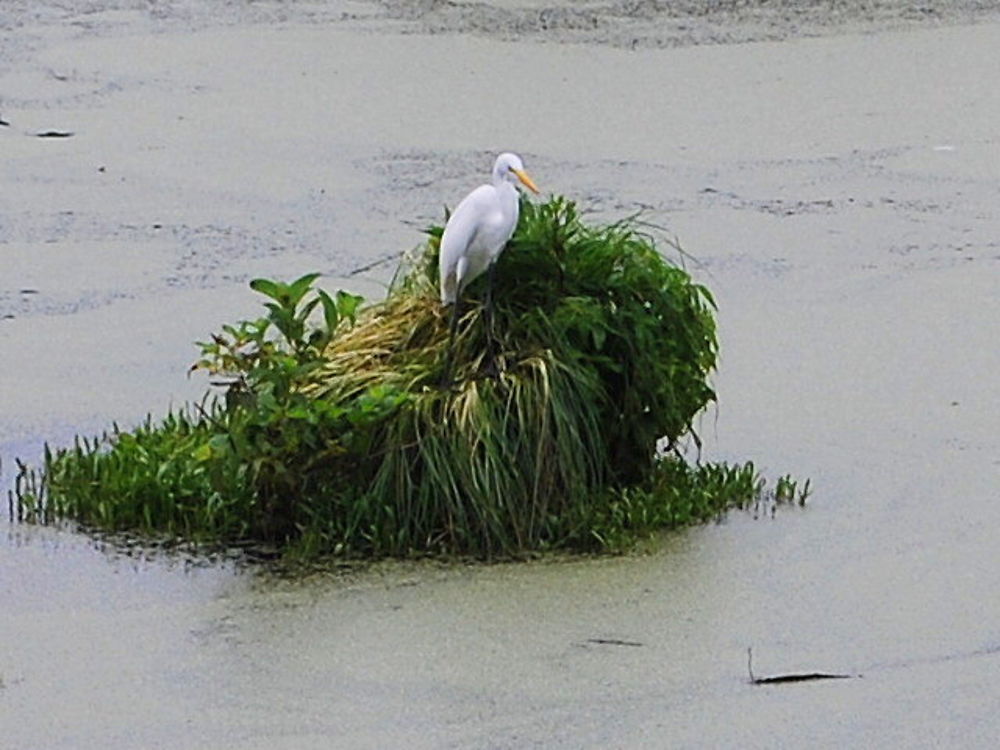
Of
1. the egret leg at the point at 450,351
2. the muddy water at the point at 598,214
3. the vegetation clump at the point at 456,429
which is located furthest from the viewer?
the egret leg at the point at 450,351

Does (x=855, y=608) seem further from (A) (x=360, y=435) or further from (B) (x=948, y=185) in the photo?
(B) (x=948, y=185)

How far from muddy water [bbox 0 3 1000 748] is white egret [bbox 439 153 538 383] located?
405mm

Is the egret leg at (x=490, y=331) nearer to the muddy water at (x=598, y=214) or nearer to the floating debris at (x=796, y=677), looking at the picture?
the muddy water at (x=598, y=214)

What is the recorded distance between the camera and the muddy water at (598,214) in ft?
9.34

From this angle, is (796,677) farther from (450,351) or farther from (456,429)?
(450,351)

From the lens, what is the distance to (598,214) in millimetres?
5176

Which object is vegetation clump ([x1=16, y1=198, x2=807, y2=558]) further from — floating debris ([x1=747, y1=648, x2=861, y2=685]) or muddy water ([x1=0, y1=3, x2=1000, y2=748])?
floating debris ([x1=747, y1=648, x2=861, y2=685])

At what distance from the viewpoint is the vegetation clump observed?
10.8 ft

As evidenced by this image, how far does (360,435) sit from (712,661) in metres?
0.63

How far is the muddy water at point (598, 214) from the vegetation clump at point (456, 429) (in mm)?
91

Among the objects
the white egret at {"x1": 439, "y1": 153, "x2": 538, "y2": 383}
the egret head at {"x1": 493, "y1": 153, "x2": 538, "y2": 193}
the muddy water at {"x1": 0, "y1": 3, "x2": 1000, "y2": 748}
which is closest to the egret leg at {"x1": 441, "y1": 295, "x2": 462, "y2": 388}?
the white egret at {"x1": 439, "y1": 153, "x2": 538, "y2": 383}

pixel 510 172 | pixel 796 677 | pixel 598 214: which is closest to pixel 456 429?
pixel 510 172

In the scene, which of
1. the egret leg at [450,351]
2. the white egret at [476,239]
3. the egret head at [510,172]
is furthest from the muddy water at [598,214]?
the egret head at [510,172]

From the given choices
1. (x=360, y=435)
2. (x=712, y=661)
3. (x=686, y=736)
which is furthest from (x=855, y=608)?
(x=360, y=435)
